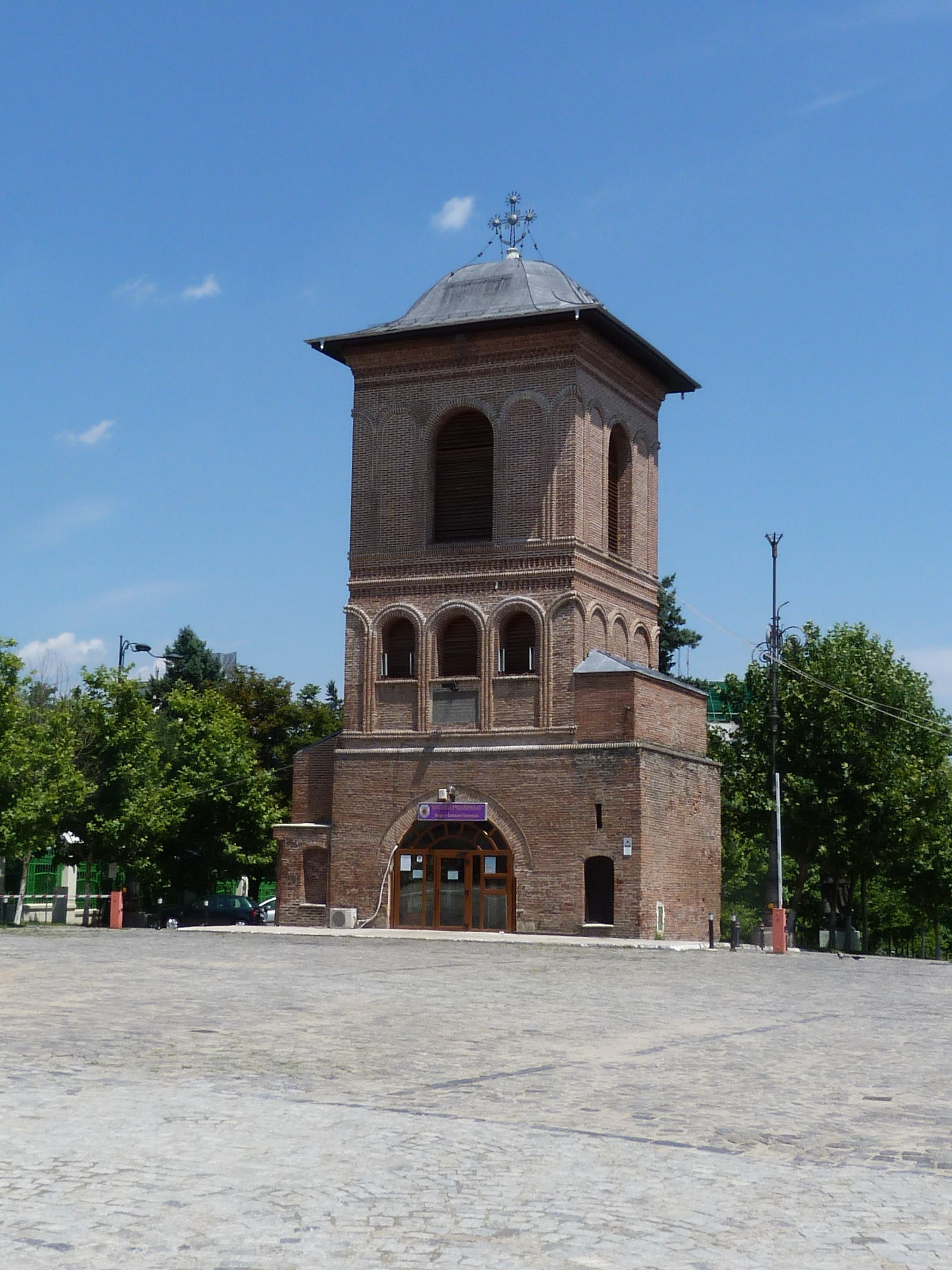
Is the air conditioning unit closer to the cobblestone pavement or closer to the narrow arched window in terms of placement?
the narrow arched window

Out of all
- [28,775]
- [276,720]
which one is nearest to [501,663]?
[28,775]

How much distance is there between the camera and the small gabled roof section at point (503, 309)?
4019cm

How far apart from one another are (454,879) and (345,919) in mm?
3063

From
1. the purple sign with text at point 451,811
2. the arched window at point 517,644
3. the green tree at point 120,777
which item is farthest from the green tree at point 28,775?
the arched window at point 517,644

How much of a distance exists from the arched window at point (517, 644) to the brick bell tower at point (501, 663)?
6cm

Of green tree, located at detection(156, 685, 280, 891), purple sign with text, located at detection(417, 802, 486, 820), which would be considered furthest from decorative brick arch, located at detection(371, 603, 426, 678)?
green tree, located at detection(156, 685, 280, 891)

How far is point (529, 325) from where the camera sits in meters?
40.5

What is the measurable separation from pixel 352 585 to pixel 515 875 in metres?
9.27

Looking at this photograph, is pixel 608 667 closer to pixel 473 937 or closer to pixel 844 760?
pixel 473 937

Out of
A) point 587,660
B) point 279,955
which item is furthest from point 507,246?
point 279,955

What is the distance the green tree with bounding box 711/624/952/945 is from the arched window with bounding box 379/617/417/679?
1226 centimetres

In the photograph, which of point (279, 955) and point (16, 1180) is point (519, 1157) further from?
point (279, 955)

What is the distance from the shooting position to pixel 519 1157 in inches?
350

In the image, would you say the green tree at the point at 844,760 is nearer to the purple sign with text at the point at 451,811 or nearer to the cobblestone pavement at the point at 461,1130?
the purple sign with text at the point at 451,811
